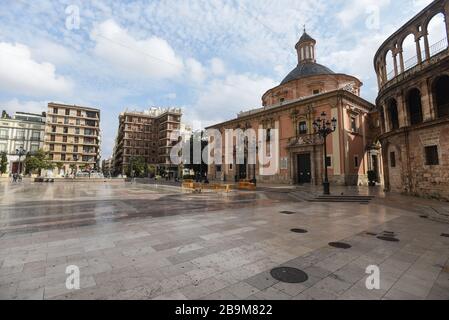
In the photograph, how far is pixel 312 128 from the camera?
1001 inches

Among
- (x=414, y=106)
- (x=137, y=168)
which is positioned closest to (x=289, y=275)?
(x=414, y=106)

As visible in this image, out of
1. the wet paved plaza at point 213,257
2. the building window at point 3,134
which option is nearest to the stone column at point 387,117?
the wet paved plaza at point 213,257

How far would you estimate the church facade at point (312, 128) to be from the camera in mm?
22969

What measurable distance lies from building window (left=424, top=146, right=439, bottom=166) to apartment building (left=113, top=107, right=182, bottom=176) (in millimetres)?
56316

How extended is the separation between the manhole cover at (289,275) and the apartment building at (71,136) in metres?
64.7

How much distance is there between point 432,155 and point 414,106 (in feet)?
14.3

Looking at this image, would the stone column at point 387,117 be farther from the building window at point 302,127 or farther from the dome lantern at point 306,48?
the dome lantern at point 306,48

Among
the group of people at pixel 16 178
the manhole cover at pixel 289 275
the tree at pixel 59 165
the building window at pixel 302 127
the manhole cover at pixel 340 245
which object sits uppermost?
Answer: the building window at pixel 302 127

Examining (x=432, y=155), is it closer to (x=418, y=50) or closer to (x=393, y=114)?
(x=393, y=114)

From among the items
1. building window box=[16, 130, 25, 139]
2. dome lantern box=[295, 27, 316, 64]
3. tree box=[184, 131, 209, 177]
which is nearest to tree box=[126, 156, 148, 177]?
tree box=[184, 131, 209, 177]

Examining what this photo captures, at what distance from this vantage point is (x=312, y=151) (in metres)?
24.7

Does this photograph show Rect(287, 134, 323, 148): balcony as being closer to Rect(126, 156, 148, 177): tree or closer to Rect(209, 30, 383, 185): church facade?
Rect(209, 30, 383, 185): church facade

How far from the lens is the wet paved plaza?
298 centimetres
